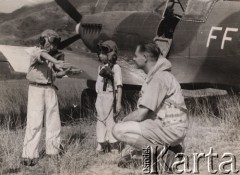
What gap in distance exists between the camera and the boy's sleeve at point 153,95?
4.38 metres

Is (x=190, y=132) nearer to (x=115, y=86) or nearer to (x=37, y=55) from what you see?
(x=115, y=86)

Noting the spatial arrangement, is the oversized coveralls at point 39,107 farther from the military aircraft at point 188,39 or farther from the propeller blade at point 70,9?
the propeller blade at point 70,9

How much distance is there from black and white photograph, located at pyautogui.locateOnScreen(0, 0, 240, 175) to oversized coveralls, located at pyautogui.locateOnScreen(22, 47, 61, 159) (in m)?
0.01

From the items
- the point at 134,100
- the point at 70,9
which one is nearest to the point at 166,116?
the point at 134,100

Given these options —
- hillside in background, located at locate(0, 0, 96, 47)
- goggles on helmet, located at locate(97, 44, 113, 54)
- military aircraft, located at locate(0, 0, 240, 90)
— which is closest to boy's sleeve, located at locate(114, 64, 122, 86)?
goggles on helmet, located at locate(97, 44, 113, 54)

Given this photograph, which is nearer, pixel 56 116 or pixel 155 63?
pixel 155 63

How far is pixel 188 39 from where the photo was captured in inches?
329

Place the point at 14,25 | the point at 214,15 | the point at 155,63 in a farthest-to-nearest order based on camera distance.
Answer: the point at 14,25 < the point at 214,15 < the point at 155,63

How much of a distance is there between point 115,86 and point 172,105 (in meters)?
1.55

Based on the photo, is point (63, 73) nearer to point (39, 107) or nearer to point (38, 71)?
point (38, 71)

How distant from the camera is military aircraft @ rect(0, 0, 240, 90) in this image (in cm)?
770

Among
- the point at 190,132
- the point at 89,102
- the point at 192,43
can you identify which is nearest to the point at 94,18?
the point at 89,102

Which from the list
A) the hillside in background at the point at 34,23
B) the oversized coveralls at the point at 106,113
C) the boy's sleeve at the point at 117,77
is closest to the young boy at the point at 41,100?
the oversized coveralls at the point at 106,113

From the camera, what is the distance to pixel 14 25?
55969 millimetres
